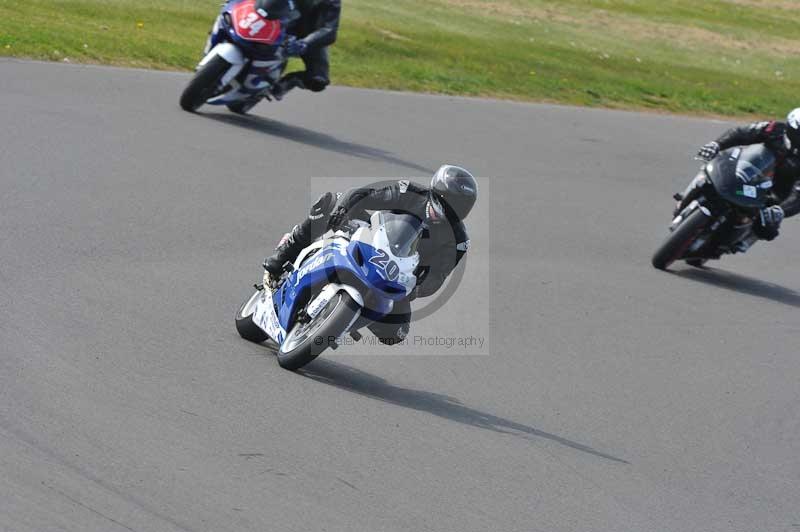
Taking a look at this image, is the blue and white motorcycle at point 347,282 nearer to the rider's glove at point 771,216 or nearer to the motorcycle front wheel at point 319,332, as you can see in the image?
the motorcycle front wheel at point 319,332

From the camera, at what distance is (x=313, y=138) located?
14.2 m

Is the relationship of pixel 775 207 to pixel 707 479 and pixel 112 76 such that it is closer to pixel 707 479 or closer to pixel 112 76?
pixel 707 479

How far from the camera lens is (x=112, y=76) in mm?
14734

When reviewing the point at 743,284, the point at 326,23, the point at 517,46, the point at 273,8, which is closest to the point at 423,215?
the point at 743,284

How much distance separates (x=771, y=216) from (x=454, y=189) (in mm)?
5775

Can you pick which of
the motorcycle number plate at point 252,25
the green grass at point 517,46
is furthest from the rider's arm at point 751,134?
the green grass at point 517,46

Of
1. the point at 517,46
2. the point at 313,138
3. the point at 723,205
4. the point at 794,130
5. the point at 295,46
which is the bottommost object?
the point at 517,46

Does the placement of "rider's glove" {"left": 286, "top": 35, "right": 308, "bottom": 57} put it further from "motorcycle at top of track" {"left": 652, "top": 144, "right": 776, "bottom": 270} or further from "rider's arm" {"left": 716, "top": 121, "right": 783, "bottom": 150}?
"rider's arm" {"left": 716, "top": 121, "right": 783, "bottom": 150}

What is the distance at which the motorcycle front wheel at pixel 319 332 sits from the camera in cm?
702

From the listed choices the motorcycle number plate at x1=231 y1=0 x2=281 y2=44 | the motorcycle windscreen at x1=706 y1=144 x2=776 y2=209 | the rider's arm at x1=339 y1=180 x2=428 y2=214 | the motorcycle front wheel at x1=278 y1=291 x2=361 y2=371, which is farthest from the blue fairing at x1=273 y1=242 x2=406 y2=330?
the motorcycle number plate at x1=231 y1=0 x2=281 y2=44

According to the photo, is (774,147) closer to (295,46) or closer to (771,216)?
(771,216)

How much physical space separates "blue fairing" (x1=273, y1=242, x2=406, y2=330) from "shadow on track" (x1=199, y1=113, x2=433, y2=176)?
6233 mm

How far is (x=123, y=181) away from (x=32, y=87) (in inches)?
118

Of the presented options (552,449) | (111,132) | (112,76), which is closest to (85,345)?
(552,449)
